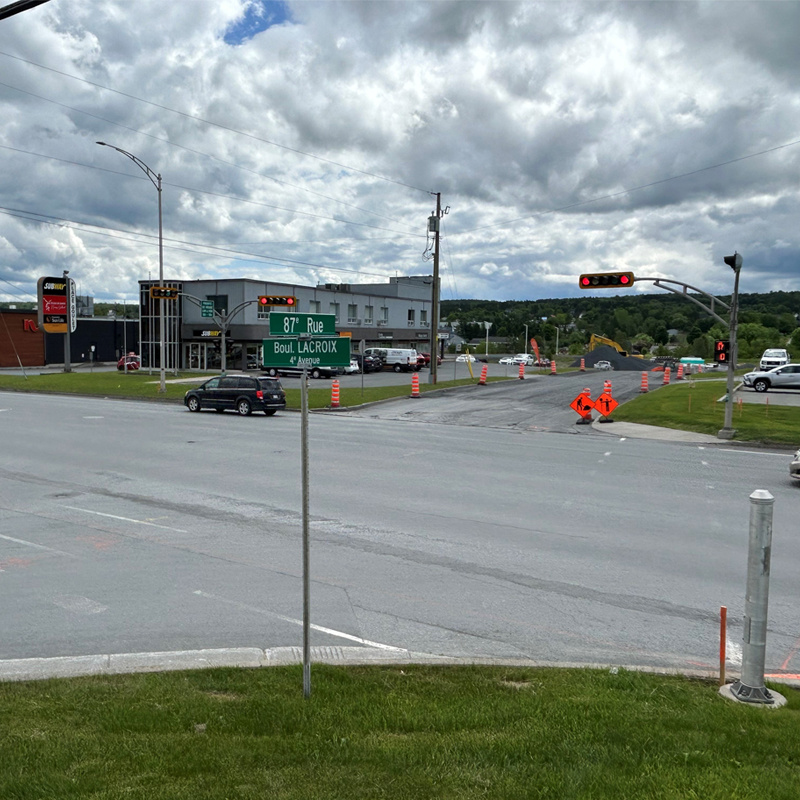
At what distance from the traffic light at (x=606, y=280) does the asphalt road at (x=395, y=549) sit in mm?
7606

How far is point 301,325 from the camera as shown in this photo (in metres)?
6.01

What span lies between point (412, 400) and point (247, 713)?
33561 millimetres

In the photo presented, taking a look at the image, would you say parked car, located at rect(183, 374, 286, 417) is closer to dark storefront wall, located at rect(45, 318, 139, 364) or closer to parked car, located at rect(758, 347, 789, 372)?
parked car, located at rect(758, 347, 789, 372)

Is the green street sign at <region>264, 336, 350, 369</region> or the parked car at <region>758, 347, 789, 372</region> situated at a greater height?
the green street sign at <region>264, 336, 350, 369</region>

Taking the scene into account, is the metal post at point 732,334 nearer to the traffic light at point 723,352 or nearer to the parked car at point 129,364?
the traffic light at point 723,352

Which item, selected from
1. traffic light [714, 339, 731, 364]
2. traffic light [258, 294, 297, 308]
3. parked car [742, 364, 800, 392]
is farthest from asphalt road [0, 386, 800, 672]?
parked car [742, 364, 800, 392]

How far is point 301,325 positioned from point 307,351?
0.26m

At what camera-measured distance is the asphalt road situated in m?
7.43

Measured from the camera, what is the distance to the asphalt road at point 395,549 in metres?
7.43

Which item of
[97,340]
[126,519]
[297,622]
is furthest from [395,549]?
[97,340]

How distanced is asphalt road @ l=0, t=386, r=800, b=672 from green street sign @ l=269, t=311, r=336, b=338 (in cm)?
301

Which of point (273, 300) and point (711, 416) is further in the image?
point (273, 300)

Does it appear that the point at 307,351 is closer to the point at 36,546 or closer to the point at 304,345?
the point at 304,345

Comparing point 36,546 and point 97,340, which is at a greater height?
point 97,340
